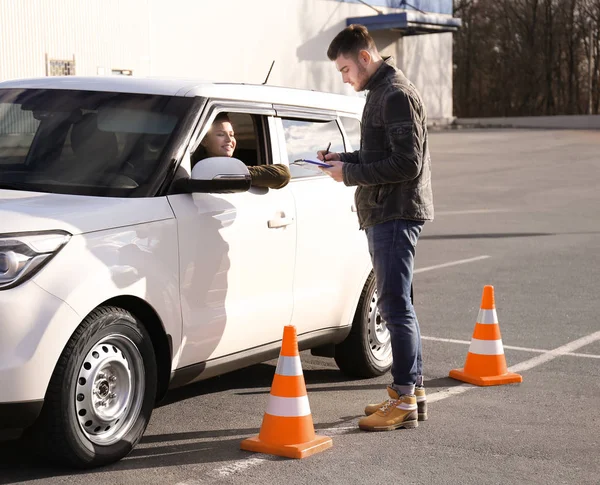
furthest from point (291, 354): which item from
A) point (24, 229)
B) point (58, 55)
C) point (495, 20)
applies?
point (495, 20)

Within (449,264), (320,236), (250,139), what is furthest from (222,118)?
(449,264)

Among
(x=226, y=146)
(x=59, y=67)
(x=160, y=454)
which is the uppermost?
(x=59, y=67)

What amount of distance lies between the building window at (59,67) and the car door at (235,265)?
2688cm

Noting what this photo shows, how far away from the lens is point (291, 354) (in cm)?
536

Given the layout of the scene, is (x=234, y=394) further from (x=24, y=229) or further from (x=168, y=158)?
(x=24, y=229)

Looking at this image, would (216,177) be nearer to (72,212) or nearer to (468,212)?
(72,212)

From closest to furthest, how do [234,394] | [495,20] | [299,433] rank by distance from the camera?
[299,433]
[234,394]
[495,20]

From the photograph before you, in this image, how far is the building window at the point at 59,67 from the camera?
1256 inches

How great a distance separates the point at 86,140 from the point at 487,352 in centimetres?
298

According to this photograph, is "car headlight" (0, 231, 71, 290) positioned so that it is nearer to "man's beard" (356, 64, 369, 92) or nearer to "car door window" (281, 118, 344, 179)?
"man's beard" (356, 64, 369, 92)

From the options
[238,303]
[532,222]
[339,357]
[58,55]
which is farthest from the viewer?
[58,55]

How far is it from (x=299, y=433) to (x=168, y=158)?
1.50 m

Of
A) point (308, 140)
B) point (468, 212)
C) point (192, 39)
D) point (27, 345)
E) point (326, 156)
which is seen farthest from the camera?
point (192, 39)

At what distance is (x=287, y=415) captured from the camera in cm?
532
